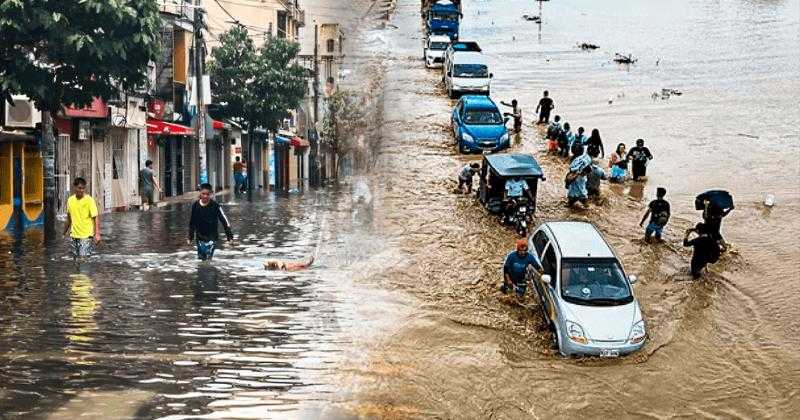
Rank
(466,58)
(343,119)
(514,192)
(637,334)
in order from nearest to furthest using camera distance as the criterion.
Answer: (637,334) < (514,192) < (466,58) < (343,119)

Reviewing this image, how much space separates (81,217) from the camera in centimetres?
1766

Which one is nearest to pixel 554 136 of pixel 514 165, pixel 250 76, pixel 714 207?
pixel 514 165

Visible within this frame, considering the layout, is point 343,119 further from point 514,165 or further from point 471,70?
point 514,165

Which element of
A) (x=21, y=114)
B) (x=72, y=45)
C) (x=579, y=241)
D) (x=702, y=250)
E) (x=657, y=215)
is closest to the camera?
(x=579, y=241)

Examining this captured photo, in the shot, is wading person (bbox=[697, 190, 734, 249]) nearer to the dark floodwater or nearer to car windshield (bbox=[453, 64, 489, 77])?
the dark floodwater

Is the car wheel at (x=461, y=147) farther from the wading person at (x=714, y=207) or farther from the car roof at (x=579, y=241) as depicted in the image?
the car roof at (x=579, y=241)

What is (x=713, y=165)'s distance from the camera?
33906 millimetres

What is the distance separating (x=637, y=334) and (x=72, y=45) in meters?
13.9

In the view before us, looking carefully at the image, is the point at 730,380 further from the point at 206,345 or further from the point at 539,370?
the point at 206,345

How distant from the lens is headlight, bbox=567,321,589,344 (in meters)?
14.8

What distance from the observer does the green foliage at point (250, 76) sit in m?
44.5

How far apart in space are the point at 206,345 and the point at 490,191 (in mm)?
12651

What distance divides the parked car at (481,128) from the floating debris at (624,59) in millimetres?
39399

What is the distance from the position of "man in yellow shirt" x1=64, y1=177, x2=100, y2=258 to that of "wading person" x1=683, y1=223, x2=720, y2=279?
12.4 m
